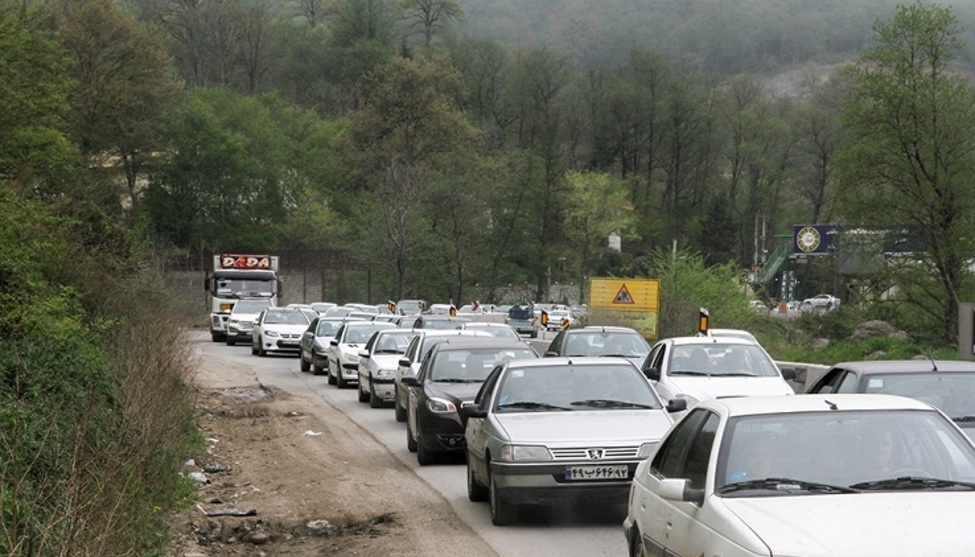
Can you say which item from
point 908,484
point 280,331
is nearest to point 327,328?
point 280,331

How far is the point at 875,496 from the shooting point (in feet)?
23.2

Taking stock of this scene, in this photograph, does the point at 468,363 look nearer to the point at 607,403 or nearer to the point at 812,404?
the point at 607,403

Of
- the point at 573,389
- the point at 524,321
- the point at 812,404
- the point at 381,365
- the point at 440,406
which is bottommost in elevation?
the point at 524,321

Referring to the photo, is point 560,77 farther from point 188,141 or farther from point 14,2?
point 14,2

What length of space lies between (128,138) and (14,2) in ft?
167

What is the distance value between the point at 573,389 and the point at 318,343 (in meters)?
24.7

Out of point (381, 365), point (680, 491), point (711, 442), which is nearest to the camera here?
point (680, 491)

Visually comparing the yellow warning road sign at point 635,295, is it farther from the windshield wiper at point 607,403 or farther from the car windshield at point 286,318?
the windshield wiper at point 607,403

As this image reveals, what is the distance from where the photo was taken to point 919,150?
42531 mm

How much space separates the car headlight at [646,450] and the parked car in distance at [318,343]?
24.8 meters

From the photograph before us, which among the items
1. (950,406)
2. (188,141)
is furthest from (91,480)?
(188,141)

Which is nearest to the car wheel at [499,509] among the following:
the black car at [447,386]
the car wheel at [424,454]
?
the black car at [447,386]

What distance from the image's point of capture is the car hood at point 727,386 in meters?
18.4

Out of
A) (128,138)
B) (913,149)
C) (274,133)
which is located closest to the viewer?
(913,149)
